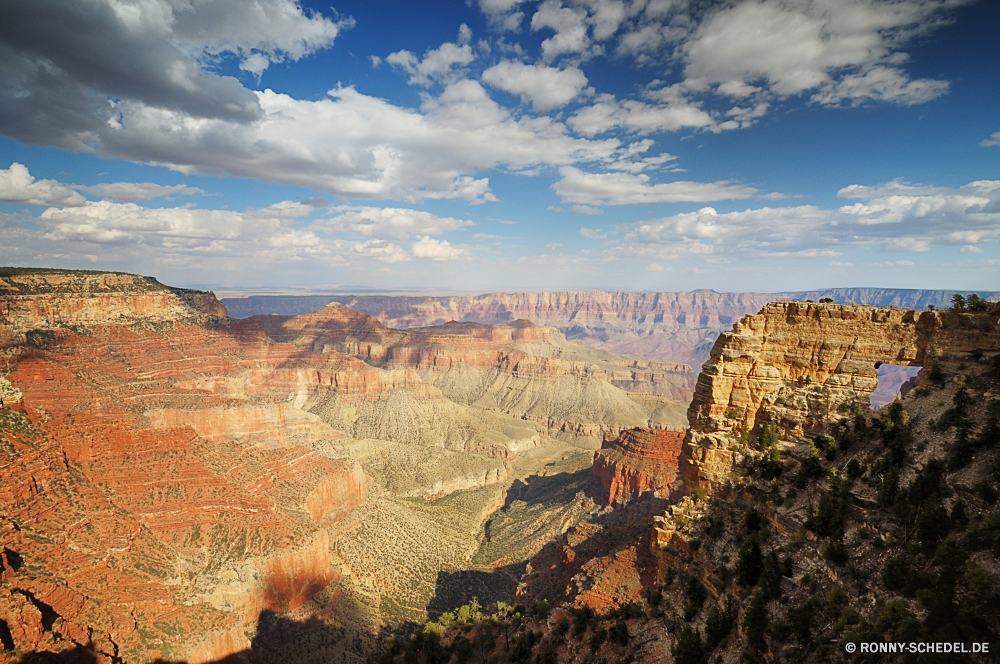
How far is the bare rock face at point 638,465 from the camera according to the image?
254 feet

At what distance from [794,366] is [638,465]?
59.8m

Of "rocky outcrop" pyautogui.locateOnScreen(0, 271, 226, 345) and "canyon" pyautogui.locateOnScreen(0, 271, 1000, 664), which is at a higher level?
"rocky outcrop" pyautogui.locateOnScreen(0, 271, 226, 345)

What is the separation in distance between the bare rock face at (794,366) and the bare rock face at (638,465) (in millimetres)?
52334

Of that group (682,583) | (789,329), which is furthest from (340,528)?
(789,329)

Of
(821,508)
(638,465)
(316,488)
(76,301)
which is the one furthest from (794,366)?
(76,301)

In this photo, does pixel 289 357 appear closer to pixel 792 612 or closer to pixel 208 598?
pixel 208 598

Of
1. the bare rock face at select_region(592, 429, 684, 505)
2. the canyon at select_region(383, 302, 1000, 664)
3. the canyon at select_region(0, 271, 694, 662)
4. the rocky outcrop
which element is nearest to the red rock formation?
the canyon at select_region(0, 271, 694, 662)

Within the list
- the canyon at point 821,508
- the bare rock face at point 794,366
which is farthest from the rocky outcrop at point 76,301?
the bare rock face at point 794,366

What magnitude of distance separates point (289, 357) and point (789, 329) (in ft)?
436

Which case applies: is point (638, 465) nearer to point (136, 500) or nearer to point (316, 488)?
point (316, 488)

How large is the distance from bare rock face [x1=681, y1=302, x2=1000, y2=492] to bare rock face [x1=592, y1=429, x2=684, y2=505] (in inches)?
2060

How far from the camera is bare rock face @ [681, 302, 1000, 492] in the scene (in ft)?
72.4

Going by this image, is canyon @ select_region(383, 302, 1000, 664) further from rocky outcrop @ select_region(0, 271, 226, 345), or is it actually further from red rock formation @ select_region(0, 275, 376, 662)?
rocky outcrop @ select_region(0, 271, 226, 345)

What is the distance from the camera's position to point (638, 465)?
79875mm
